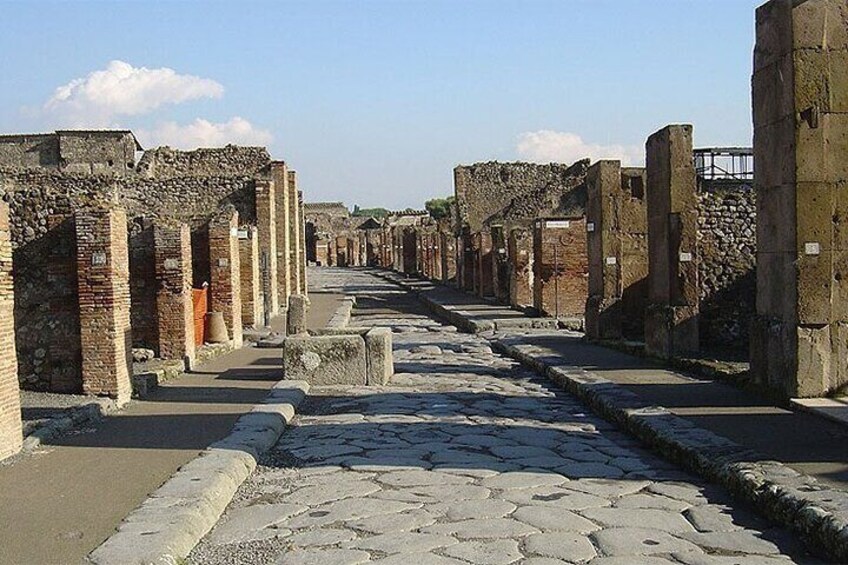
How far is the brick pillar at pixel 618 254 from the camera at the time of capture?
16.0m

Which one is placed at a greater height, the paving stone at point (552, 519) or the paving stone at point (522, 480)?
the paving stone at point (552, 519)

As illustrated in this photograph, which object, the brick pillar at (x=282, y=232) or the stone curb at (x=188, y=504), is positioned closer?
the stone curb at (x=188, y=504)

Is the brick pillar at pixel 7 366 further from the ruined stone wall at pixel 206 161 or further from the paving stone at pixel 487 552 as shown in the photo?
the ruined stone wall at pixel 206 161

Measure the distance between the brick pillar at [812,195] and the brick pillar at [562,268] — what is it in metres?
11.6

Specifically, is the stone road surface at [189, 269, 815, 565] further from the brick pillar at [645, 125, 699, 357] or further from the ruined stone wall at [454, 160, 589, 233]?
the ruined stone wall at [454, 160, 589, 233]

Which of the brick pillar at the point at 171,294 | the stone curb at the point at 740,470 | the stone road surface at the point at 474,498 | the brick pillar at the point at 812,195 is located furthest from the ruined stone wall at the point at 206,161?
the brick pillar at the point at 812,195

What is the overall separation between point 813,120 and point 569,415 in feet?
11.2

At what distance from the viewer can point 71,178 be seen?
72.2ft

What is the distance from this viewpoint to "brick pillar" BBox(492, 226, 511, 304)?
2688 centimetres

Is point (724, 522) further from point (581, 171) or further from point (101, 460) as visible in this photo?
point (581, 171)

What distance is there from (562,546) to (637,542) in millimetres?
396

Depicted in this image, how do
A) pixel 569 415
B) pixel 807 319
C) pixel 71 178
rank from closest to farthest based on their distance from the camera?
pixel 807 319
pixel 569 415
pixel 71 178

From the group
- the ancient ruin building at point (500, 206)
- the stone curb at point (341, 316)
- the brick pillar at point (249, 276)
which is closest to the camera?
the brick pillar at point (249, 276)

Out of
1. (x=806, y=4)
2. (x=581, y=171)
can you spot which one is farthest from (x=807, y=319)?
(x=581, y=171)
